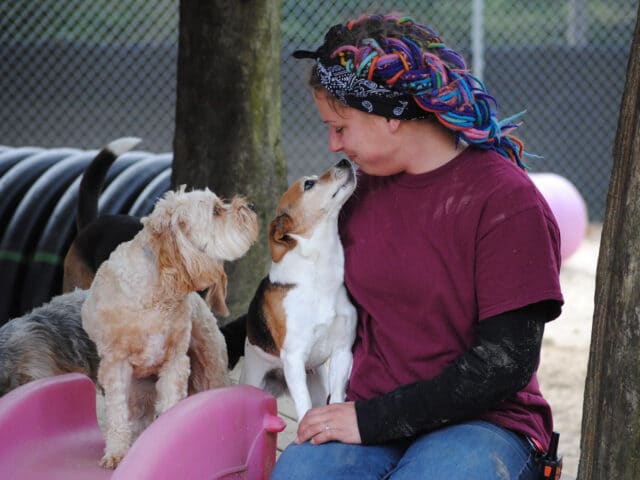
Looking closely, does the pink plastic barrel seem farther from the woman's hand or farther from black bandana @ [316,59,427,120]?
the woman's hand

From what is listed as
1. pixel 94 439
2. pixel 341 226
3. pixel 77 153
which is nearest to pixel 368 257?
pixel 341 226

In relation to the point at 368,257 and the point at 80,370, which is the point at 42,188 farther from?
the point at 368,257

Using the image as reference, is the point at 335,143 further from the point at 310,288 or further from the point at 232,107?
the point at 232,107

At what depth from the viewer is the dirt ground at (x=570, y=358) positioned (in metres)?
5.58

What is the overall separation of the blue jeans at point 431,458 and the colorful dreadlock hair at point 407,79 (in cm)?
73

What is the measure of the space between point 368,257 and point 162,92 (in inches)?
344

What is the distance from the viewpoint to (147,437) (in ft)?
7.52

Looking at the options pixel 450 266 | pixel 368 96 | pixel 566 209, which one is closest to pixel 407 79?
pixel 368 96

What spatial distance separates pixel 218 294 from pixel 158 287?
0.36 m

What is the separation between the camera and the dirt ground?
5582 millimetres

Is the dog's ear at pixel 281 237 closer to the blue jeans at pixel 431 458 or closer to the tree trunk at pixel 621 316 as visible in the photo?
the blue jeans at pixel 431 458

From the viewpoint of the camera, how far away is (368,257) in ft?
8.14

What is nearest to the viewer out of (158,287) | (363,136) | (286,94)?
(363,136)

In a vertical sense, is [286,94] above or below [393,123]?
below
